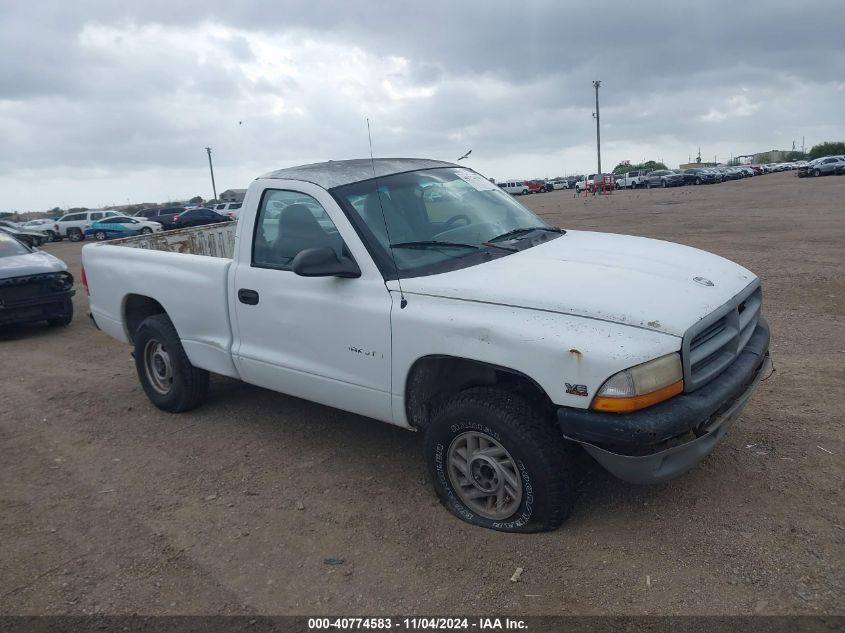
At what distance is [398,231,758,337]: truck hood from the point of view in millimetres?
3166

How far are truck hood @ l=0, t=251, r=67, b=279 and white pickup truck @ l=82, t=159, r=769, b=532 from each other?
560cm

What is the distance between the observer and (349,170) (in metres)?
4.50

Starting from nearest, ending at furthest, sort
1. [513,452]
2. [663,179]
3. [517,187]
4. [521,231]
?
1. [513,452]
2. [521,231]
3. [663,179]
4. [517,187]

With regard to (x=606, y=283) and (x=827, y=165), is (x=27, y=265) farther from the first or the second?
(x=827, y=165)

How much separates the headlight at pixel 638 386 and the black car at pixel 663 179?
189 feet

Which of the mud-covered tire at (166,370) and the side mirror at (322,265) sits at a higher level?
the side mirror at (322,265)

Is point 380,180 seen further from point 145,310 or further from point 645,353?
point 145,310

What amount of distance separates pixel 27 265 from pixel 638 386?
9.46 metres

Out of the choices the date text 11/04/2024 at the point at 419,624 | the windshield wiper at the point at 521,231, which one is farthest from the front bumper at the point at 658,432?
the windshield wiper at the point at 521,231

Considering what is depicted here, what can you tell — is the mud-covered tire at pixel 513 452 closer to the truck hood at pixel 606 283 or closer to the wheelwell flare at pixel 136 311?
the truck hood at pixel 606 283

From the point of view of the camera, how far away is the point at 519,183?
65250 mm

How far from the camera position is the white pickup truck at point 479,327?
307 cm

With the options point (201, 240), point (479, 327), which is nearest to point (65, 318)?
point (201, 240)

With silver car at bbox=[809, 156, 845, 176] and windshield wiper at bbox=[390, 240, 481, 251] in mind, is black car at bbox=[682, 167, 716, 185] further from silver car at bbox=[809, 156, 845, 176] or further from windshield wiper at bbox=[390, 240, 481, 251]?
windshield wiper at bbox=[390, 240, 481, 251]
